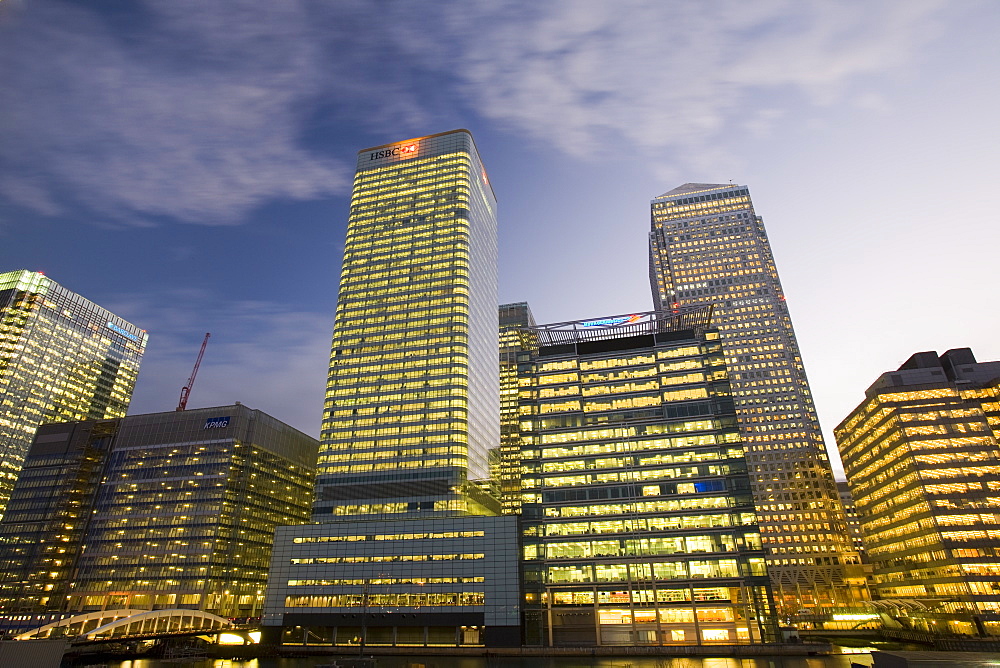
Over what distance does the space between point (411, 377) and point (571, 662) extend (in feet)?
313

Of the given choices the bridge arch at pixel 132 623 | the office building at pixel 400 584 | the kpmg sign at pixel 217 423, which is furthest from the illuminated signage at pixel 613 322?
the kpmg sign at pixel 217 423

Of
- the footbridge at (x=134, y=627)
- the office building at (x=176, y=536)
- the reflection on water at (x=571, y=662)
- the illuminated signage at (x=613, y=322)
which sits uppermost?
the illuminated signage at (x=613, y=322)

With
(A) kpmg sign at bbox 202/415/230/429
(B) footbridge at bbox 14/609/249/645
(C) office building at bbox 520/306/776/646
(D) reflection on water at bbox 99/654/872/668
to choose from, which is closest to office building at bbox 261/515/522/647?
(C) office building at bbox 520/306/776/646

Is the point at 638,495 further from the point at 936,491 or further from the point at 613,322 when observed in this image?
the point at 936,491

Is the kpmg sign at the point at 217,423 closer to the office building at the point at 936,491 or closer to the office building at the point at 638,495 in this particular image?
the office building at the point at 638,495

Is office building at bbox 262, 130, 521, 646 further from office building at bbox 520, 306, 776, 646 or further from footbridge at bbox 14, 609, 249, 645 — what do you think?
footbridge at bbox 14, 609, 249, 645

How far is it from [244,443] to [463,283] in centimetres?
9335

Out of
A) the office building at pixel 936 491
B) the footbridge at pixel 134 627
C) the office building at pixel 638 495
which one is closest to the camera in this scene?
the footbridge at pixel 134 627

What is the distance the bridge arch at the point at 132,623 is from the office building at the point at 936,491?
17005 cm

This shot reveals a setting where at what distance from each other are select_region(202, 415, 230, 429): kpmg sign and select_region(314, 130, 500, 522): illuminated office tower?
45834 millimetres

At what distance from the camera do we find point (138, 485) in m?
195

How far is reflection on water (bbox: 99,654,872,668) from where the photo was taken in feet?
284

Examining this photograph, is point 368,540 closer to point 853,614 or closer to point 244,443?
point 244,443

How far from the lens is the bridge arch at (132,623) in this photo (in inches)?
4761
